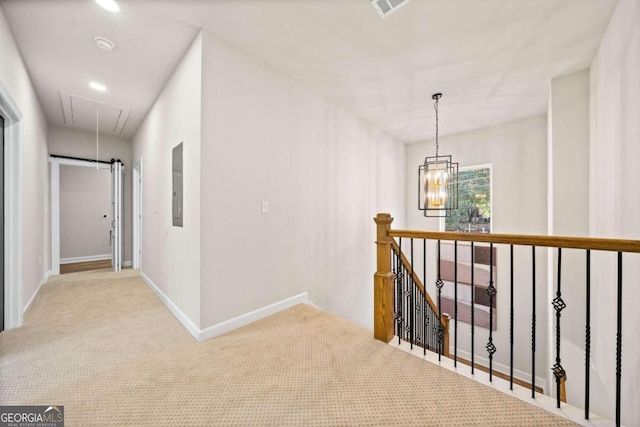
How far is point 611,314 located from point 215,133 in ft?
11.8

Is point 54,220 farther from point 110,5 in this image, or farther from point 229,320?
point 229,320

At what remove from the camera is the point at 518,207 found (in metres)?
4.61

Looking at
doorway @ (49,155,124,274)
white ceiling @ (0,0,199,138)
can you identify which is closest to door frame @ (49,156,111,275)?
doorway @ (49,155,124,274)

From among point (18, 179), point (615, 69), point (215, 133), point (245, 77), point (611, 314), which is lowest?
point (611, 314)

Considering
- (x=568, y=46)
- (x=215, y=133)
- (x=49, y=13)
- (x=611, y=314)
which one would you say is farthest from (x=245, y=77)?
(x=611, y=314)

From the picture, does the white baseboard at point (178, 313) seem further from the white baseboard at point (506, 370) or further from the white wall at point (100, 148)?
the white baseboard at point (506, 370)

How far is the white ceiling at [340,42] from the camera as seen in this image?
2.10 meters

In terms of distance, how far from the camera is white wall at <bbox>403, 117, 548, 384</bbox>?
434 centimetres

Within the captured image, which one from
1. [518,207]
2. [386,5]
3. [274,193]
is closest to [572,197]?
[518,207]

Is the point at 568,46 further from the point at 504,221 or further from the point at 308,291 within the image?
the point at 308,291

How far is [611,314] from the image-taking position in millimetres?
2123

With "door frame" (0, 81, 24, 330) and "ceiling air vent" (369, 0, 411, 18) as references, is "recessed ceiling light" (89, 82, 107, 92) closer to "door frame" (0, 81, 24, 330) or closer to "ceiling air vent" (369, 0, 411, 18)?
"door frame" (0, 81, 24, 330)

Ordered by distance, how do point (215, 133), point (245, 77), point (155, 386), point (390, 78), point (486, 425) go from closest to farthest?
point (486, 425), point (155, 386), point (215, 133), point (245, 77), point (390, 78)

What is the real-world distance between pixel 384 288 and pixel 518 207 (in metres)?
3.81
